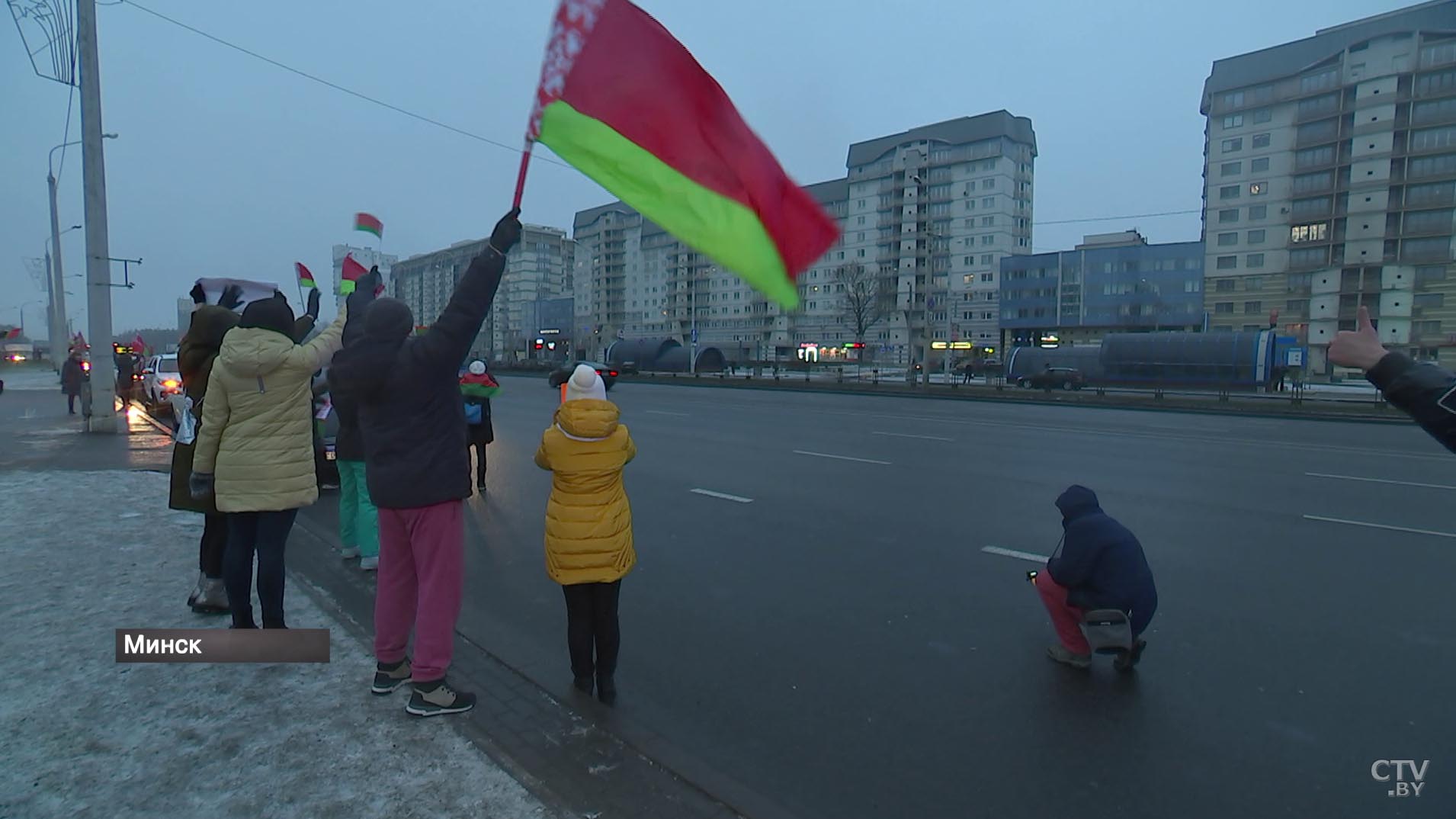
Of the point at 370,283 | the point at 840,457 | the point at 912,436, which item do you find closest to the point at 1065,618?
the point at 370,283

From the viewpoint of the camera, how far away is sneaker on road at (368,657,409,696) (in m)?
3.65

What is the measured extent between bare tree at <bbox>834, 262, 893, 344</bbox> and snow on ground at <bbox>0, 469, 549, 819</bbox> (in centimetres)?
6182

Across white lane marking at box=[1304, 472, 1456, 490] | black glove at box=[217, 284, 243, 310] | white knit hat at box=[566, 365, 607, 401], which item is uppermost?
black glove at box=[217, 284, 243, 310]

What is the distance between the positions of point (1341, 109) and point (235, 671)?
287ft

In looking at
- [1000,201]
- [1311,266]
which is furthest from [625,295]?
[1311,266]

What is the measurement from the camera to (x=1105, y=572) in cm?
419

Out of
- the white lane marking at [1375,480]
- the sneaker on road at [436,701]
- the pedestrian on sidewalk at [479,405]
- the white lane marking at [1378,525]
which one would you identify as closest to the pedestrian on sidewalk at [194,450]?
the sneaker on road at [436,701]

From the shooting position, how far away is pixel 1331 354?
281cm

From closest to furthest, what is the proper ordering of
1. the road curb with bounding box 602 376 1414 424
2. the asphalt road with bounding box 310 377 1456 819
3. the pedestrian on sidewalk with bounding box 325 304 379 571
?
the asphalt road with bounding box 310 377 1456 819, the pedestrian on sidewalk with bounding box 325 304 379 571, the road curb with bounding box 602 376 1414 424

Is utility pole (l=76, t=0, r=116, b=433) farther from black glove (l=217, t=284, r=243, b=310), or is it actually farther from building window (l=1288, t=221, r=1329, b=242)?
building window (l=1288, t=221, r=1329, b=242)

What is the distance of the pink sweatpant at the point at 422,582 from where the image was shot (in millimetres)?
3559

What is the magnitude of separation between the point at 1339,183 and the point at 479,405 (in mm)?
82740

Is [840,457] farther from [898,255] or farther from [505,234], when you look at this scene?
[898,255]

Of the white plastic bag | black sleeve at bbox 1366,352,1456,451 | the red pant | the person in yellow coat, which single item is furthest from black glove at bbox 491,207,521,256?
the red pant
